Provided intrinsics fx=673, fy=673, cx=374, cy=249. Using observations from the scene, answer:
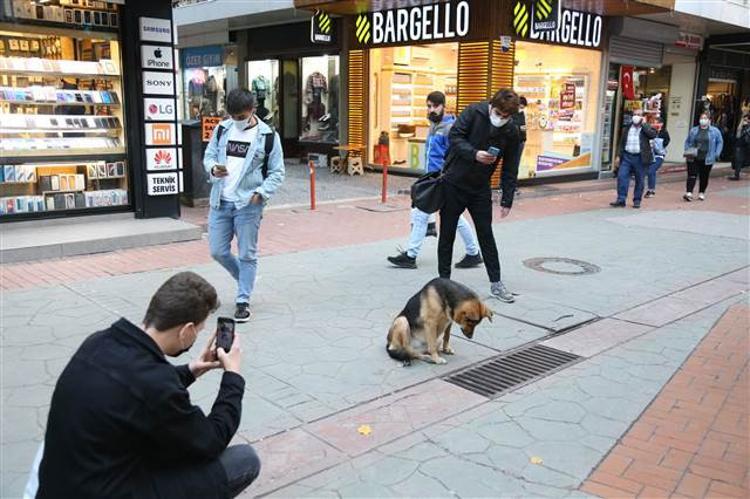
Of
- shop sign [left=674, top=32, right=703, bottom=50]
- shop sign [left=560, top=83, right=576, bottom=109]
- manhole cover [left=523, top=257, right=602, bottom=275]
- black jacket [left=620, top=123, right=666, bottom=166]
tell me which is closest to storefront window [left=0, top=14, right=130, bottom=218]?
manhole cover [left=523, top=257, right=602, bottom=275]

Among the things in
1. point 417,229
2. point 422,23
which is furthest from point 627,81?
point 417,229

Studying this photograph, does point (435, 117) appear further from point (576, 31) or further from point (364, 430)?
point (576, 31)

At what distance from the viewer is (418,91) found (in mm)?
16422

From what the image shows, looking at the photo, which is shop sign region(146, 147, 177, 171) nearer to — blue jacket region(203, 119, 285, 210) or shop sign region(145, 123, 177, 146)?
shop sign region(145, 123, 177, 146)

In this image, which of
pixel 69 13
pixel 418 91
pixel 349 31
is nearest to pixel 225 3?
pixel 349 31

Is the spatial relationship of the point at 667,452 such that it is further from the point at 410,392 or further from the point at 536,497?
the point at 410,392

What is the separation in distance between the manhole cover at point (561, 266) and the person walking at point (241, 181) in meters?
3.65

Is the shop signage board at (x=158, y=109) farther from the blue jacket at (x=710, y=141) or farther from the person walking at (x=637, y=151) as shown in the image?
the blue jacket at (x=710, y=141)

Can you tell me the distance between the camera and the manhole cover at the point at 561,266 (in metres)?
7.82

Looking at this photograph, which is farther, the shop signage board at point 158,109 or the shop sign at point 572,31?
the shop sign at point 572,31

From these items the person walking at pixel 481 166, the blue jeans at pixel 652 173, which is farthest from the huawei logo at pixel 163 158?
the blue jeans at pixel 652 173

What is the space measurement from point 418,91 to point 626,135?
5438 millimetres

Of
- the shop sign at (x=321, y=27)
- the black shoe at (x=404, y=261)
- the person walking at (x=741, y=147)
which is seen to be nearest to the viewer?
the black shoe at (x=404, y=261)

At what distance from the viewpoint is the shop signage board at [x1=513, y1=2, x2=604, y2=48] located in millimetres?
13305
